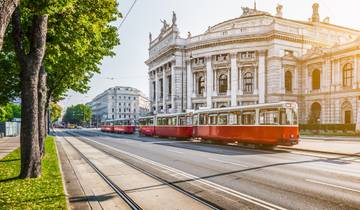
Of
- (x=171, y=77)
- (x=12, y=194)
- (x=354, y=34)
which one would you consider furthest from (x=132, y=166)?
(x=354, y=34)

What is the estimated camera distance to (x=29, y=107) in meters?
10.4

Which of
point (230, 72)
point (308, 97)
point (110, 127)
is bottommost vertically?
point (110, 127)

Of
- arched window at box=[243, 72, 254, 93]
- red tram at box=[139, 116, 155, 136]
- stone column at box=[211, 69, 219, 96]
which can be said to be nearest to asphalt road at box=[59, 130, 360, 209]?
red tram at box=[139, 116, 155, 136]

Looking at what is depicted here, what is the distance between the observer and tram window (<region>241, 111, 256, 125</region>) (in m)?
23.4

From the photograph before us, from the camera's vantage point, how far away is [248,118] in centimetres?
2384

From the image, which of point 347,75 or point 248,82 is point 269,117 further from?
point 248,82

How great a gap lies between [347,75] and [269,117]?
101 feet

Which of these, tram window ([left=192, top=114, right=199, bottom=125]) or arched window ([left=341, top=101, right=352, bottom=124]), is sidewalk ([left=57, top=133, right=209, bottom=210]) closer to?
tram window ([left=192, top=114, right=199, bottom=125])

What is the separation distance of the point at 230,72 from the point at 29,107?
51.4 m

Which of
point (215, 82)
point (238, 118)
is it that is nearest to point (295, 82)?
point (215, 82)

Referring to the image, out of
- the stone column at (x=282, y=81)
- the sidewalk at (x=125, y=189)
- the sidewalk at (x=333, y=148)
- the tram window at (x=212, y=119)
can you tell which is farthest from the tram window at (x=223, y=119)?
the stone column at (x=282, y=81)

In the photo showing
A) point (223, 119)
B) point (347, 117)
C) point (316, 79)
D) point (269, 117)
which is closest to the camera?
point (269, 117)

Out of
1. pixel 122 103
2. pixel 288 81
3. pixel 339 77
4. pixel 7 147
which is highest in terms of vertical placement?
pixel 288 81

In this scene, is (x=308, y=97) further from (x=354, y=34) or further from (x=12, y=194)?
(x=12, y=194)
